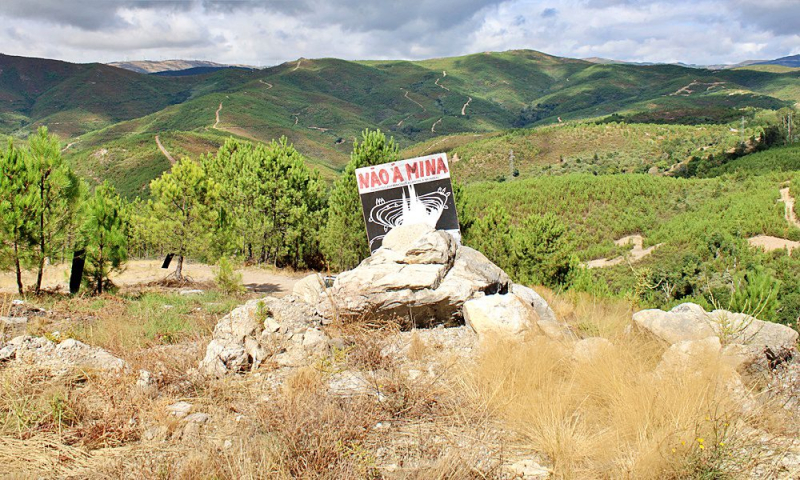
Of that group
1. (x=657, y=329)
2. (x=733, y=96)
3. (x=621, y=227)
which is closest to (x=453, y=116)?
(x=733, y=96)

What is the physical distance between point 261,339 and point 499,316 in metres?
2.70

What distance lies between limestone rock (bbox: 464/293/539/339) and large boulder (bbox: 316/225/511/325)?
0.63 metres

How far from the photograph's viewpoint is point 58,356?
15.9 feet

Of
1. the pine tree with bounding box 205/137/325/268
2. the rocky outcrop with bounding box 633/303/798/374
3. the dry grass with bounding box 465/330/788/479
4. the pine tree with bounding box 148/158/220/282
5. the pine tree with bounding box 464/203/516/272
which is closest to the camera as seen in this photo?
the dry grass with bounding box 465/330/788/479

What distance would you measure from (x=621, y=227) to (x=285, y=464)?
3484cm

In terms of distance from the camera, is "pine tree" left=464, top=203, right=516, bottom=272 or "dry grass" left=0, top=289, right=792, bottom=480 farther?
"pine tree" left=464, top=203, right=516, bottom=272

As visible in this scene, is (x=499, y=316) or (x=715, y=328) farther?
(x=499, y=316)

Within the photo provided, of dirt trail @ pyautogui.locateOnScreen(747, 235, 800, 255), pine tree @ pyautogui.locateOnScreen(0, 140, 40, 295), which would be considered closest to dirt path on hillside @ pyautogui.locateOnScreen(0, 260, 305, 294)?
pine tree @ pyautogui.locateOnScreen(0, 140, 40, 295)

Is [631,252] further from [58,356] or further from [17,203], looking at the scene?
[58,356]

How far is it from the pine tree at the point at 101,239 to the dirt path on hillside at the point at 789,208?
3169 cm

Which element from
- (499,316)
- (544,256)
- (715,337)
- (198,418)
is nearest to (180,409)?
(198,418)

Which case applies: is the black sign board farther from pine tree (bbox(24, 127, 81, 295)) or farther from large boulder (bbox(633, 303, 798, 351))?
pine tree (bbox(24, 127, 81, 295))

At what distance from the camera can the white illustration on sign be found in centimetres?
1040

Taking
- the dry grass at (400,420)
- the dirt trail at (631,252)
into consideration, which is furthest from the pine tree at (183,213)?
the dirt trail at (631,252)
